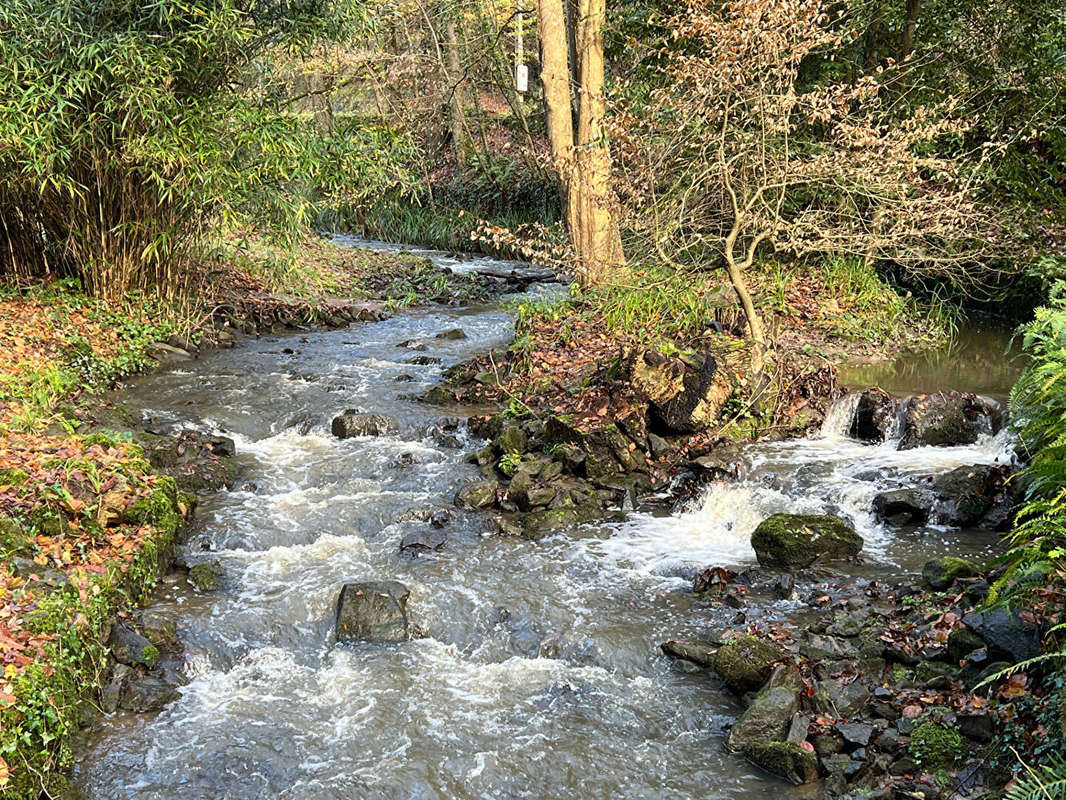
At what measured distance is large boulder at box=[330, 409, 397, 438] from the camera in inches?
388

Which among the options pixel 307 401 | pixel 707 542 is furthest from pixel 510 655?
pixel 307 401

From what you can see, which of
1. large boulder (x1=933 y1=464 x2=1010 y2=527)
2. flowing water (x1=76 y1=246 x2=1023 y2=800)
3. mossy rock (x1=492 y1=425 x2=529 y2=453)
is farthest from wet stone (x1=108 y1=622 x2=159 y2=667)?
large boulder (x1=933 y1=464 x2=1010 y2=527)

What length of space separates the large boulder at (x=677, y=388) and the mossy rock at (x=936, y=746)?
191 inches

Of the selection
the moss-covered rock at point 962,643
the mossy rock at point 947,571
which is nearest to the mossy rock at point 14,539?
the moss-covered rock at point 962,643

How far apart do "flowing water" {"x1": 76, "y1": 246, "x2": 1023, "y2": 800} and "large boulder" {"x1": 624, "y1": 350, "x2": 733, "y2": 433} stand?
0.68 meters

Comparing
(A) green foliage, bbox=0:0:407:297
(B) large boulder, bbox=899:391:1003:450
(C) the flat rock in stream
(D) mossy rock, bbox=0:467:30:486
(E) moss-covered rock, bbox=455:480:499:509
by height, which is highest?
(A) green foliage, bbox=0:0:407:297

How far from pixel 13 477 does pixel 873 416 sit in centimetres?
786

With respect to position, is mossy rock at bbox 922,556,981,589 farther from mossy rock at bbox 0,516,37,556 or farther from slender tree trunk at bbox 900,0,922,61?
slender tree trunk at bbox 900,0,922,61

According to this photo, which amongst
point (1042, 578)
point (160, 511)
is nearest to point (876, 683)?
point (1042, 578)

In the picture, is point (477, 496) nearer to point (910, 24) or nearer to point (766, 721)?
point (766, 721)

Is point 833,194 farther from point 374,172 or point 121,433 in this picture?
point 121,433

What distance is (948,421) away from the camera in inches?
352

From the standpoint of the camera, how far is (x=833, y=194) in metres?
12.5

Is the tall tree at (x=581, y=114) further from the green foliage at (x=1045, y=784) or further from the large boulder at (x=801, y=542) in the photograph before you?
the green foliage at (x=1045, y=784)
